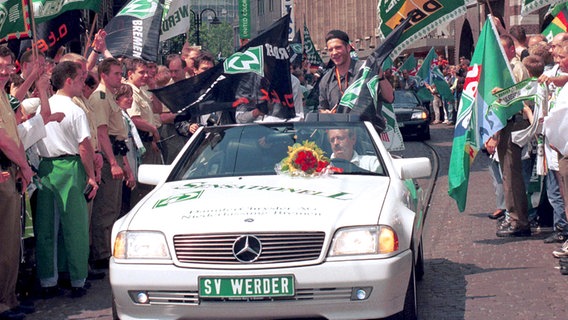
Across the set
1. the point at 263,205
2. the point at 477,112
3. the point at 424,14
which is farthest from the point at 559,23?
the point at 263,205

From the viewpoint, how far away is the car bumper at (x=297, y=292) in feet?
20.2

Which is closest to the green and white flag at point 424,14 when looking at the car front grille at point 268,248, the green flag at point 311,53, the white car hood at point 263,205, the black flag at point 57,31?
the black flag at point 57,31

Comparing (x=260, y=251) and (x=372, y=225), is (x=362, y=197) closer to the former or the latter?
(x=372, y=225)

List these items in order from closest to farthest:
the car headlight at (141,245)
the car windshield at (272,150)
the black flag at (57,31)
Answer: the car headlight at (141,245) < the car windshield at (272,150) < the black flag at (57,31)

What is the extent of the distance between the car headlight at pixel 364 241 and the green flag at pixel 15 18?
11.9 feet

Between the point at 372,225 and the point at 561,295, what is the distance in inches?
84.3

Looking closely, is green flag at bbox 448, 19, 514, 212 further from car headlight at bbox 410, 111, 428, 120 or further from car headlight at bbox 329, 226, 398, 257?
car headlight at bbox 410, 111, 428, 120

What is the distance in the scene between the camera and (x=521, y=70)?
436 inches

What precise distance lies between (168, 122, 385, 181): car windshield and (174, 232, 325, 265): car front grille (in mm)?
1269

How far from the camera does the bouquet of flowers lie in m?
7.34

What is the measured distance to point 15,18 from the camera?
28.6 feet

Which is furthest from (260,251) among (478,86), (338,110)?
(478,86)

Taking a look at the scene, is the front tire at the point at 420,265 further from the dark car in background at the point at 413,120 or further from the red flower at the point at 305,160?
the dark car in background at the point at 413,120

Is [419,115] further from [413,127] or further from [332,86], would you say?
[332,86]
